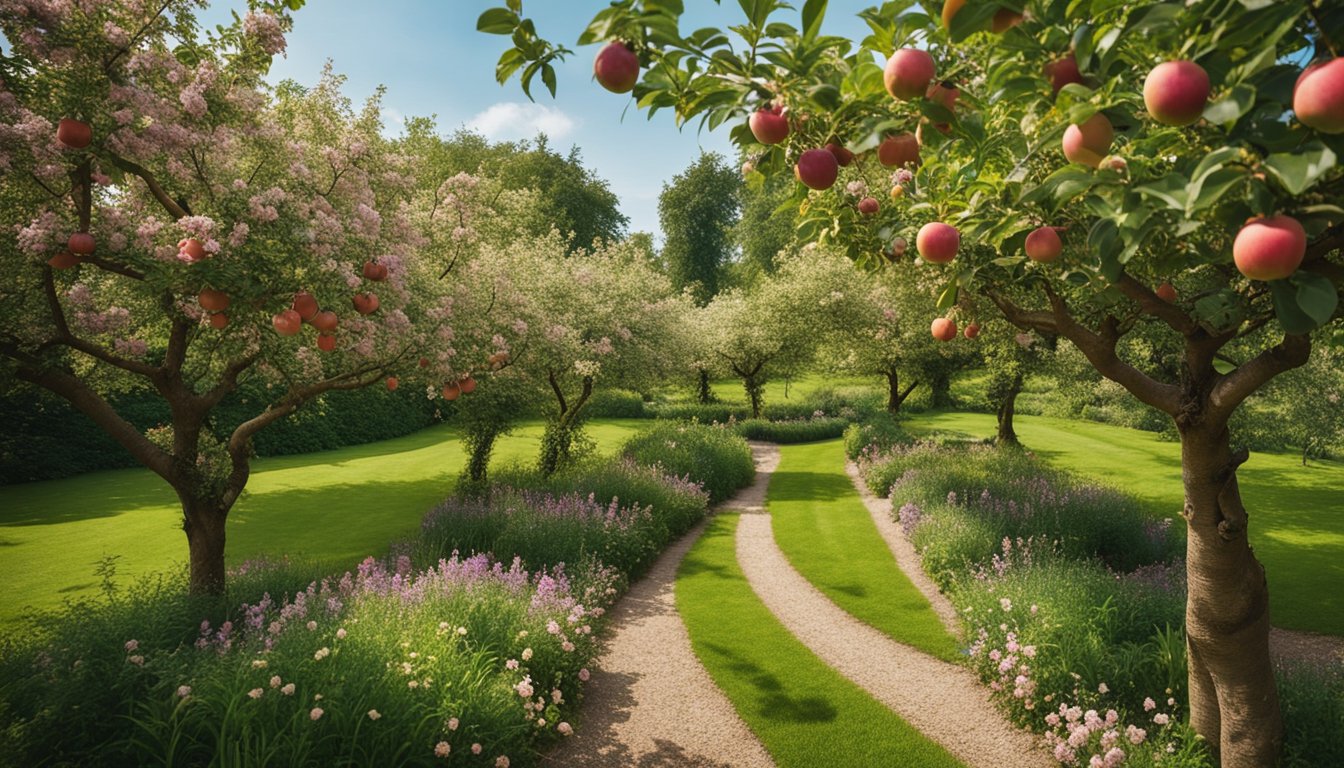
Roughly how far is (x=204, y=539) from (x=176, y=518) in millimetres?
8343

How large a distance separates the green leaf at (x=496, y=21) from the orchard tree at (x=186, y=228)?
4.17 m

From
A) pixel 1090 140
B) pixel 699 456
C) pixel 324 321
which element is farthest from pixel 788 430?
pixel 1090 140

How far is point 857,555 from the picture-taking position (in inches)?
483

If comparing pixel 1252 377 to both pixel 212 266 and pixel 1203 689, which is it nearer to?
pixel 1203 689

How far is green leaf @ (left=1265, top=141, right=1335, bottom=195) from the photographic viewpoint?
5.77ft

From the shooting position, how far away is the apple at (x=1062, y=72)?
8.13 ft

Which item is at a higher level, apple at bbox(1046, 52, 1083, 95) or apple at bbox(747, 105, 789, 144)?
apple at bbox(1046, 52, 1083, 95)

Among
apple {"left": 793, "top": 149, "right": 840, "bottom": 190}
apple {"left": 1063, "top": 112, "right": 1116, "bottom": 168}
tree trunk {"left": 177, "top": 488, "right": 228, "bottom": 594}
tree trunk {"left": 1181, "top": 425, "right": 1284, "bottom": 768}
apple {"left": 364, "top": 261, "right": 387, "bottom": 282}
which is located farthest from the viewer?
tree trunk {"left": 177, "top": 488, "right": 228, "bottom": 594}

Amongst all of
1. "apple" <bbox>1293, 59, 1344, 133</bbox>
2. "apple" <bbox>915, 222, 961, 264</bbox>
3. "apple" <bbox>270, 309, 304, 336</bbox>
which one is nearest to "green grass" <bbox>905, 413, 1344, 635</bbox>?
"apple" <bbox>915, 222, 961, 264</bbox>

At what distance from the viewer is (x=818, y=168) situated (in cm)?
276

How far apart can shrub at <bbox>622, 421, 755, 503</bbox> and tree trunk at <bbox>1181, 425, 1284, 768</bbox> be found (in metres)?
12.0

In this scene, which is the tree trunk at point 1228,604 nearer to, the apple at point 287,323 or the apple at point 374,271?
the apple at point 287,323

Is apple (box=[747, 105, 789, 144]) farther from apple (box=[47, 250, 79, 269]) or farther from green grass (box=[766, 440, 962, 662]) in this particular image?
green grass (box=[766, 440, 962, 662])

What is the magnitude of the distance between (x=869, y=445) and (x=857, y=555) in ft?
31.8
